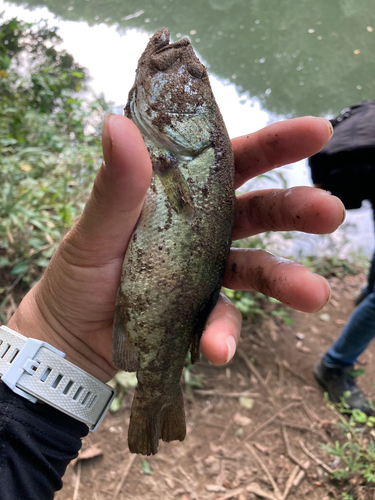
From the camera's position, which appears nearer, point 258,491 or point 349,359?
point 258,491

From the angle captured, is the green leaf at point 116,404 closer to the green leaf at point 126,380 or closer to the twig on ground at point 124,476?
the green leaf at point 126,380

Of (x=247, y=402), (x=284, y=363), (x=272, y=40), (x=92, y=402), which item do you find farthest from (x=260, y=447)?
(x=272, y=40)

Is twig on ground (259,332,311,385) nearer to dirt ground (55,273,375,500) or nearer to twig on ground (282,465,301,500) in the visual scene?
dirt ground (55,273,375,500)

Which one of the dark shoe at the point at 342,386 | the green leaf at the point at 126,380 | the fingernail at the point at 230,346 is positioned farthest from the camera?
the dark shoe at the point at 342,386

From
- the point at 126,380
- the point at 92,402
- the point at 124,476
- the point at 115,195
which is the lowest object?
the point at 124,476

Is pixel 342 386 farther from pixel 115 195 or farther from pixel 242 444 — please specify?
pixel 115 195

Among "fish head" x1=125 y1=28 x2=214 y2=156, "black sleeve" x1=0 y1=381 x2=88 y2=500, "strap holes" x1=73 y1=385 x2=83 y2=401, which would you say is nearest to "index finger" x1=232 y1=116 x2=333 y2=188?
"fish head" x1=125 y1=28 x2=214 y2=156

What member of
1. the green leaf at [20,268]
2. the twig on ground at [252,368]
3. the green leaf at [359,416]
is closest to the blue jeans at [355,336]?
the green leaf at [359,416]
